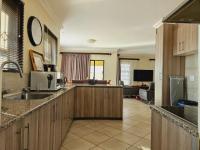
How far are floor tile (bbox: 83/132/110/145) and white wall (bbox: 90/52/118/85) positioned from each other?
18.4ft

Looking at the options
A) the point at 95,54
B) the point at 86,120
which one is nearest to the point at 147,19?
the point at 86,120

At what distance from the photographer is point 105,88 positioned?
440 centimetres

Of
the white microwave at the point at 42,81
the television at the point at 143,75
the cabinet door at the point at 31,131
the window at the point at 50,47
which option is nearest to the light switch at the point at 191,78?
the white microwave at the point at 42,81

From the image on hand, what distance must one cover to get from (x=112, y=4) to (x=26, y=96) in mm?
2195

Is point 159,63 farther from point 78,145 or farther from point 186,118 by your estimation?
point 78,145

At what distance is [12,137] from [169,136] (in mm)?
1296

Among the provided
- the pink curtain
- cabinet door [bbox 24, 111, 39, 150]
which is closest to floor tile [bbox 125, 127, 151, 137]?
cabinet door [bbox 24, 111, 39, 150]

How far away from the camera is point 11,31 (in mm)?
2188

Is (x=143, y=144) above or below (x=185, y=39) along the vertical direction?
below

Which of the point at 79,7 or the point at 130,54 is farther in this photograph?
the point at 130,54

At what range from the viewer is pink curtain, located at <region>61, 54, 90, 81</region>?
8.41 metres

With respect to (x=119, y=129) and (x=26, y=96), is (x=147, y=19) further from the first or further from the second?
(x=26, y=96)

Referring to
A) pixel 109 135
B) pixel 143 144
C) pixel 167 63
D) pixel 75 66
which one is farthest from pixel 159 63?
pixel 75 66

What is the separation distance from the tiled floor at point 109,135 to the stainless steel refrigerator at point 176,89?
833 millimetres
